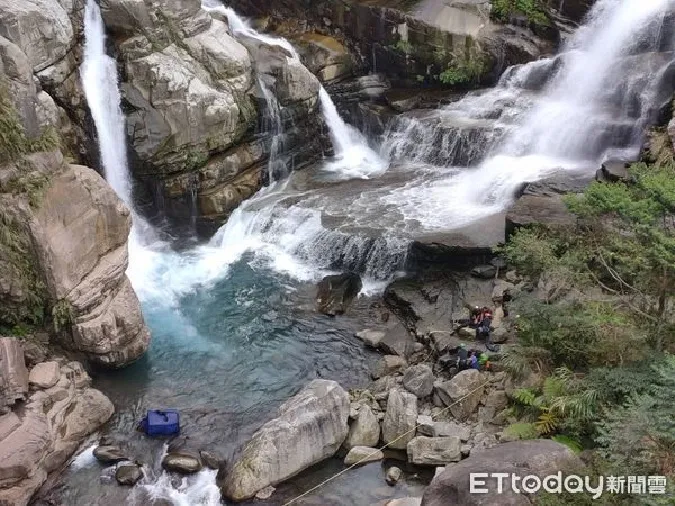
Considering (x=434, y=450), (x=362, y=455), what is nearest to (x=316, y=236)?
(x=362, y=455)

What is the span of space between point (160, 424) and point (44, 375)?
2383 mm

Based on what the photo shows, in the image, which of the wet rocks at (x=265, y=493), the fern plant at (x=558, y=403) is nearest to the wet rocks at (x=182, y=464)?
the wet rocks at (x=265, y=493)

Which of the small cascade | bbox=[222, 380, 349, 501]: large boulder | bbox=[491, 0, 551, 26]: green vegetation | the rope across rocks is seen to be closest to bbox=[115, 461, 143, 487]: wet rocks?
bbox=[222, 380, 349, 501]: large boulder

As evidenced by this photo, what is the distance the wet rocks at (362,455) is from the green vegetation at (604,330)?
2.49 meters

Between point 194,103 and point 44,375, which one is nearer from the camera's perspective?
point 44,375

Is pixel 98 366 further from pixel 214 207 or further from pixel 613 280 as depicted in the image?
pixel 613 280

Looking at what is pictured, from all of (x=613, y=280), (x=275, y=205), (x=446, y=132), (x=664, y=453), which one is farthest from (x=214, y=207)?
(x=664, y=453)

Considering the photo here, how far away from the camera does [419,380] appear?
12.9m

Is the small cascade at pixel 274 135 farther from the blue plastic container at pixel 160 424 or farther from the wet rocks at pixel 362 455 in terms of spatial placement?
the wet rocks at pixel 362 455

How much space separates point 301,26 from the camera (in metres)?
25.8

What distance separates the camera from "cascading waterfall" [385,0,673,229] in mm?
19125

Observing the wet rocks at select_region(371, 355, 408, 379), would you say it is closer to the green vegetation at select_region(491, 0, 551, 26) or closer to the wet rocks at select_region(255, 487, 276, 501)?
the wet rocks at select_region(255, 487, 276, 501)

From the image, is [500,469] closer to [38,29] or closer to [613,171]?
[613,171]

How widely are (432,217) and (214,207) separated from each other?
660 centimetres
